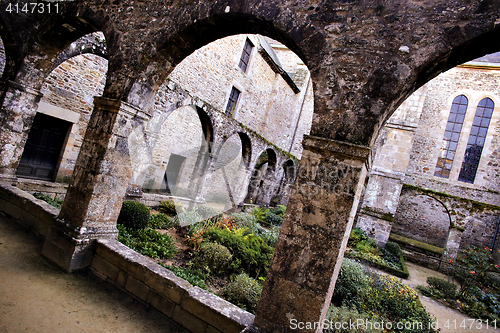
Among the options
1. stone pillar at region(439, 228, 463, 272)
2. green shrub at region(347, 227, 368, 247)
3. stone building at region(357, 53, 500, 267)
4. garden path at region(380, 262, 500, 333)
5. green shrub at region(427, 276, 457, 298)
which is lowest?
garden path at region(380, 262, 500, 333)

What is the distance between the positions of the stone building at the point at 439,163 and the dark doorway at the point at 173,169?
328 inches

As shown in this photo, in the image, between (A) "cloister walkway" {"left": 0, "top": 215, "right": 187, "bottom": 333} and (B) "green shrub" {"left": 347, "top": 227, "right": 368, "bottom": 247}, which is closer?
(A) "cloister walkway" {"left": 0, "top": 215, "right": 187, "bottom": 333}

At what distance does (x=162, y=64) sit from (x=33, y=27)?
293 cm

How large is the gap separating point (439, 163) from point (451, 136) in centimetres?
158

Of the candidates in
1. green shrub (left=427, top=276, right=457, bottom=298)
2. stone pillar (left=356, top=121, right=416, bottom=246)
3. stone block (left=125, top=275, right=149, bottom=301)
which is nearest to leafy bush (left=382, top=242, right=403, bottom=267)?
stone pillar (left=356, top=121, right=416, bottom=246)

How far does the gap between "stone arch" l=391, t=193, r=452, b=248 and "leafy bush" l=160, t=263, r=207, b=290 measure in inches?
470

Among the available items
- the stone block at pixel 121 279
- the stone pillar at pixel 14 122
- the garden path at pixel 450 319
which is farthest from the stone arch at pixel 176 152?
the garden path at pixel 450 319

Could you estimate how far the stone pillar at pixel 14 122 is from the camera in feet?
14.7

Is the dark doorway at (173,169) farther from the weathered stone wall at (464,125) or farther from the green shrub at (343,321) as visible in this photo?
the weathered stone wall at (464,125)

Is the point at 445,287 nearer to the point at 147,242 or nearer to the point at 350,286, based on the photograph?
the point at 350,286

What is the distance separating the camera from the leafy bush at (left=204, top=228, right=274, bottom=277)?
4.69 meters

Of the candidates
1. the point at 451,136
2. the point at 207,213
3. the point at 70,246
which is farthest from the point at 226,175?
the point at 451,136

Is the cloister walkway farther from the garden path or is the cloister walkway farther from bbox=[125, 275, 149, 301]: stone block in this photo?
the garden path

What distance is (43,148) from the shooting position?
23.1 ft
